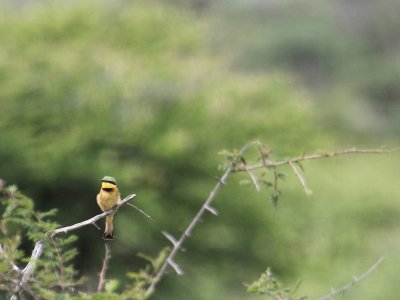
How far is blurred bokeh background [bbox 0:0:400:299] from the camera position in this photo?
19312mm

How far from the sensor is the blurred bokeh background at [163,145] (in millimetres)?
19312

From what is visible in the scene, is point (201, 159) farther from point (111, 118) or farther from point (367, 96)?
point (367, 96)

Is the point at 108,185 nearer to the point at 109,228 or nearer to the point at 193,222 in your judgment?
the point at 109,228

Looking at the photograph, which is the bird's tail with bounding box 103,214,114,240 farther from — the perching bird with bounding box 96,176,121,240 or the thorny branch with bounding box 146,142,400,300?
the thorny branch with bounding box 146,142,400,300

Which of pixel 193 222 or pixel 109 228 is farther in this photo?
pixel 193 222

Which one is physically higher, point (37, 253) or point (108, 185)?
point (108, 185)

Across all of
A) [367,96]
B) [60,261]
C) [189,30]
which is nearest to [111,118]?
[189,30]

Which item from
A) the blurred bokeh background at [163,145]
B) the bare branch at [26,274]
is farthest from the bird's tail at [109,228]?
the blurred bokeh background at [163,145]

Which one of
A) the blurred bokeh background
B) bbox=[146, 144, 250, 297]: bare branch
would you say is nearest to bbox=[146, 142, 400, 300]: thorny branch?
bbox=[146, 144, 250, 297]: bare branch

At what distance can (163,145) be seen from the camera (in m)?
19.6

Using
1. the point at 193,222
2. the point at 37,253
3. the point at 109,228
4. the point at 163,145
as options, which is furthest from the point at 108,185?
the point at 163,145

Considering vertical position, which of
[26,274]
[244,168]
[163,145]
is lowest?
[26,274]

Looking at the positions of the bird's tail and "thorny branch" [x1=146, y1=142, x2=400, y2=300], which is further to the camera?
"thorny branch" [x1=146, y1=142, x2=400, y2=300]

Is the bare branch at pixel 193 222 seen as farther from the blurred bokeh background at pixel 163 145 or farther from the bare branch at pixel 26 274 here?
the blurred bokeh background at pixel 163 145
